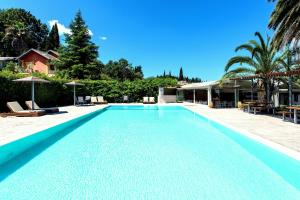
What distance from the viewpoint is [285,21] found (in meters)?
10.6

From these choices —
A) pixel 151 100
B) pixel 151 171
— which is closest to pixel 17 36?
pixel 151 100

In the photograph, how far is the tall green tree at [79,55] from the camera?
34.0m

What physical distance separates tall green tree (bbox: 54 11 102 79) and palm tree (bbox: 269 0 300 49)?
90.7 ft

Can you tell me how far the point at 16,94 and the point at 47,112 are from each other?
331 cm

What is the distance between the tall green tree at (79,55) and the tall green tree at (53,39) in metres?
26.6

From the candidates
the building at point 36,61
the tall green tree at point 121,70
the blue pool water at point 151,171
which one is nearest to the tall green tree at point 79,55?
the building at point 36,61

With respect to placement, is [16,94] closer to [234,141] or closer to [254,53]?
[234,141]

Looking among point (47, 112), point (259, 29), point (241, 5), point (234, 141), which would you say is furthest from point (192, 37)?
point (234, 141)

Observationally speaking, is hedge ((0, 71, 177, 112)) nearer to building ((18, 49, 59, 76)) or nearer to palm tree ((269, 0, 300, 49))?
palm tree ((269, 0, 300, 49))

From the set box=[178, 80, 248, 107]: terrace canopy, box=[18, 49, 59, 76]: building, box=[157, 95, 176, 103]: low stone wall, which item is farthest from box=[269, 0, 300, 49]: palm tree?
box=[18, 49, 59, 76]: building

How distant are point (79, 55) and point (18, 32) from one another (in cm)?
1937

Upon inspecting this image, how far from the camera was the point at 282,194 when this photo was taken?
156 inches

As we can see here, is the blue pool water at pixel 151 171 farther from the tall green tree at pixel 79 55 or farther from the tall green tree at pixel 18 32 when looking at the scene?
the tall green tree at pixel 18 32

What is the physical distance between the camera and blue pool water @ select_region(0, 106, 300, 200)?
13.2 ft
